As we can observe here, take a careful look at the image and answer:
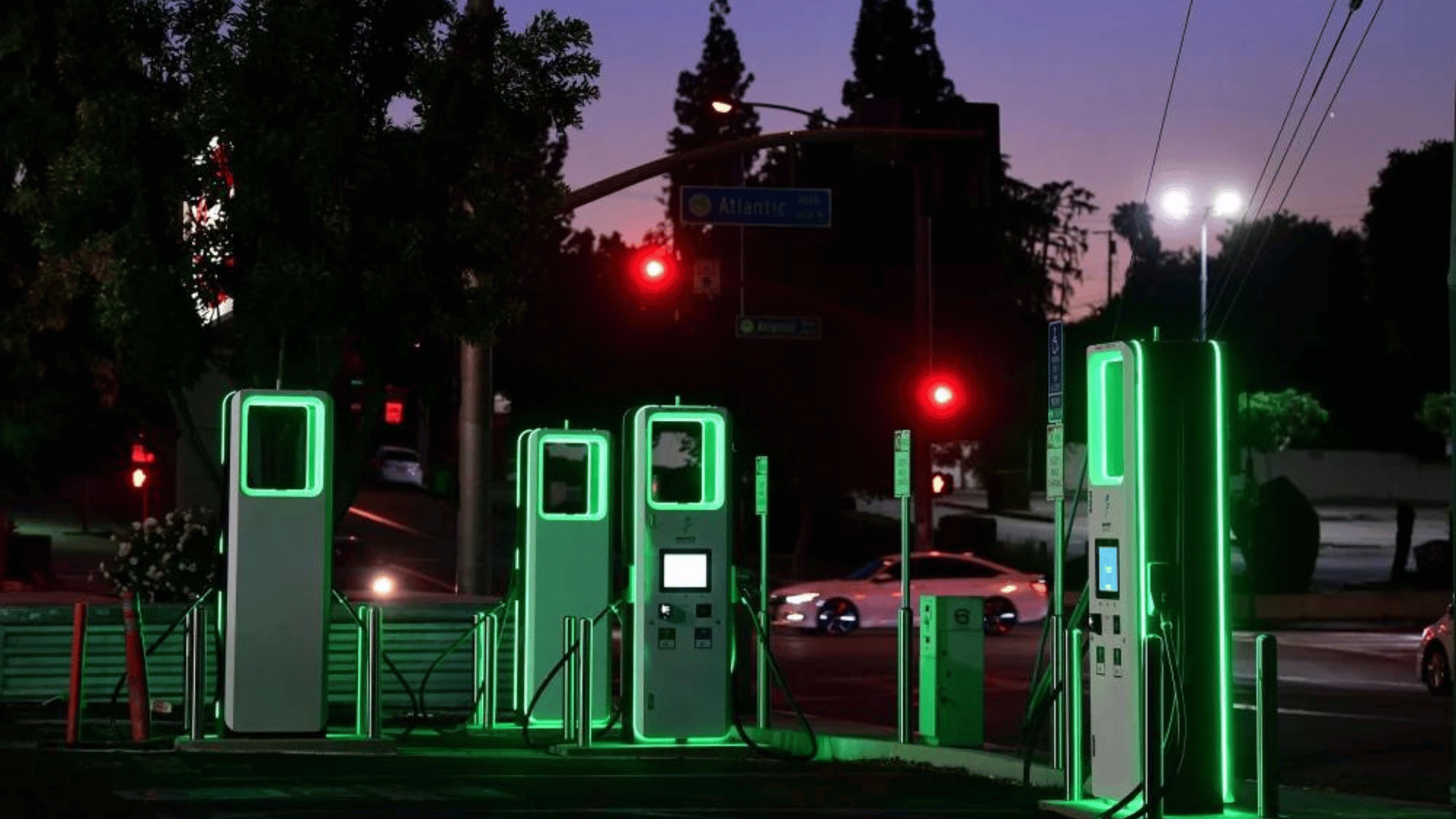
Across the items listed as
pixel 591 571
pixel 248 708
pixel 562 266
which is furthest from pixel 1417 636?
pixel 562 266

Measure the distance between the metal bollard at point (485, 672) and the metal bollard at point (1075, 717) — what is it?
6784mm

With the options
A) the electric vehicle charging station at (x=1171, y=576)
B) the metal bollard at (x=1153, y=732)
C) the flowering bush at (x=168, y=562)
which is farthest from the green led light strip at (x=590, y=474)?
the metal bollard at (x=1153, y=732)

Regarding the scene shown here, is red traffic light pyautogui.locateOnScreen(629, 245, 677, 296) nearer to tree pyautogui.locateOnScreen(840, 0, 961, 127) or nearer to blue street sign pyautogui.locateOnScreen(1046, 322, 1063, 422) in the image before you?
blue street sign pyautogui.locateOnScreen(1046, 322, 1063, 422)

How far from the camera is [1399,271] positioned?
167ft

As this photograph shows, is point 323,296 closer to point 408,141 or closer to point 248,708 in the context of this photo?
point 408,141

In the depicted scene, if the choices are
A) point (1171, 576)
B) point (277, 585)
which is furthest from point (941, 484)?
point (1171, 576)

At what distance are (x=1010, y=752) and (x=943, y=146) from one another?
8235 millimetres

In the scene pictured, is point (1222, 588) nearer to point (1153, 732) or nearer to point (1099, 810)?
point (1153, 732)

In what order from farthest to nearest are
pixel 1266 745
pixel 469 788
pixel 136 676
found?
pixel 136 676, pixel 469 788, pixel 1266 745

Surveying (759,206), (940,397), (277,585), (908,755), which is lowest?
(908,755)

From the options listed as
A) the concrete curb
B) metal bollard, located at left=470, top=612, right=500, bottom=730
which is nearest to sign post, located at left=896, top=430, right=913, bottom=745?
the concrete curb

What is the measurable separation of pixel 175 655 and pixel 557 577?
10.8 feet

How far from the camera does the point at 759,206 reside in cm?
2770

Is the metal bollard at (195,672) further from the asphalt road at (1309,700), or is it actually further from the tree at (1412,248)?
the tree at (1412,248)
